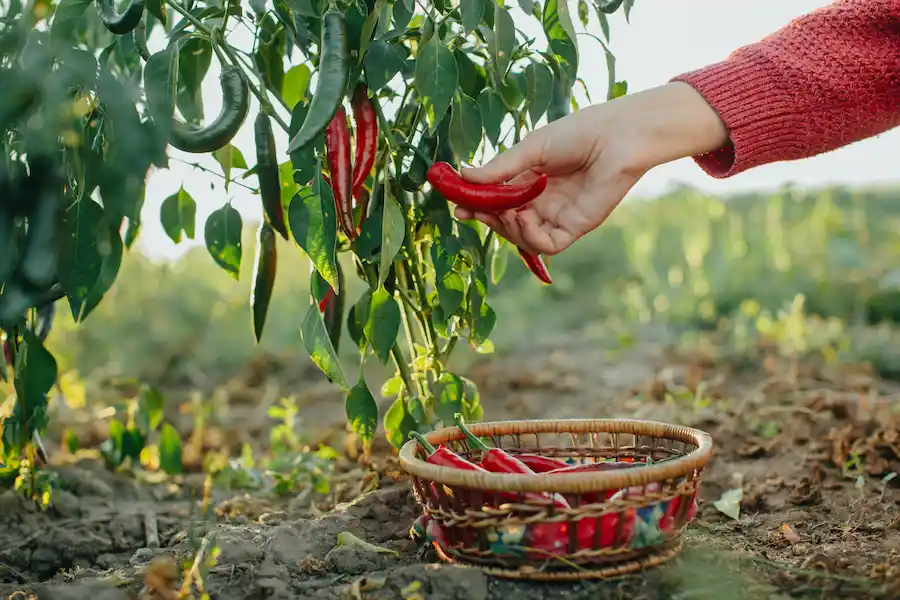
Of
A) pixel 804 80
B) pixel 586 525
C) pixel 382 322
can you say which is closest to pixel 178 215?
pixel 382 322

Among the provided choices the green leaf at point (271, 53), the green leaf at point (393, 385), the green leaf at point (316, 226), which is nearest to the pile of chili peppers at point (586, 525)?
the green leaf at point (316, 226)

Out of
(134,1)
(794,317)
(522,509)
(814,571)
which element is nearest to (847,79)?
(814,571)

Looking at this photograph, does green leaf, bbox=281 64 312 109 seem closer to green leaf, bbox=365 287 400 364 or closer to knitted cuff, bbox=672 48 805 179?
green leaf, bbox=365 287 400 364

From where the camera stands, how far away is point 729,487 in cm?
206

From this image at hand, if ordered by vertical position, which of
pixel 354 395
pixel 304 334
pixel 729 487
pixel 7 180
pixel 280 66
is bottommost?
pixel 729 487

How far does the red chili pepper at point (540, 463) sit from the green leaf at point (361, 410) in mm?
270

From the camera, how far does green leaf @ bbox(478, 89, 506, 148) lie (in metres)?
1.54

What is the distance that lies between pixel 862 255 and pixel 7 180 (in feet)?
15.8

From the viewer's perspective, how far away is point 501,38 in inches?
56.1

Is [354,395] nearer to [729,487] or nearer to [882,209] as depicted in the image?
[729,487]

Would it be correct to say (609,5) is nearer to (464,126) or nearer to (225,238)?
(464,126)

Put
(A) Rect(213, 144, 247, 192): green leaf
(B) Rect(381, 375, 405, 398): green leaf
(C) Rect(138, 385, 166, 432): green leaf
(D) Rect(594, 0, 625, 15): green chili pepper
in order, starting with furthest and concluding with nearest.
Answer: (C) Rect(138, 385, 166, 432): green leaf → (B) Rect(381, 375, 405, 398): green leaf → (A) Rect(213, 144, 247, 192): green leaf → (D) Rect(594, 0, 625, 15): green chili pepper

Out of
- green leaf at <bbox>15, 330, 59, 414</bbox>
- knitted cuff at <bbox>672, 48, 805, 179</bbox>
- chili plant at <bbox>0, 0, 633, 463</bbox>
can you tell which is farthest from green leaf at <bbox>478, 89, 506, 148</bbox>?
green leaf at <bbox>15, 330, 59, 414</bbox>

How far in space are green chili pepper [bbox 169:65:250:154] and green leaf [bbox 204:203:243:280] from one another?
22 cm
